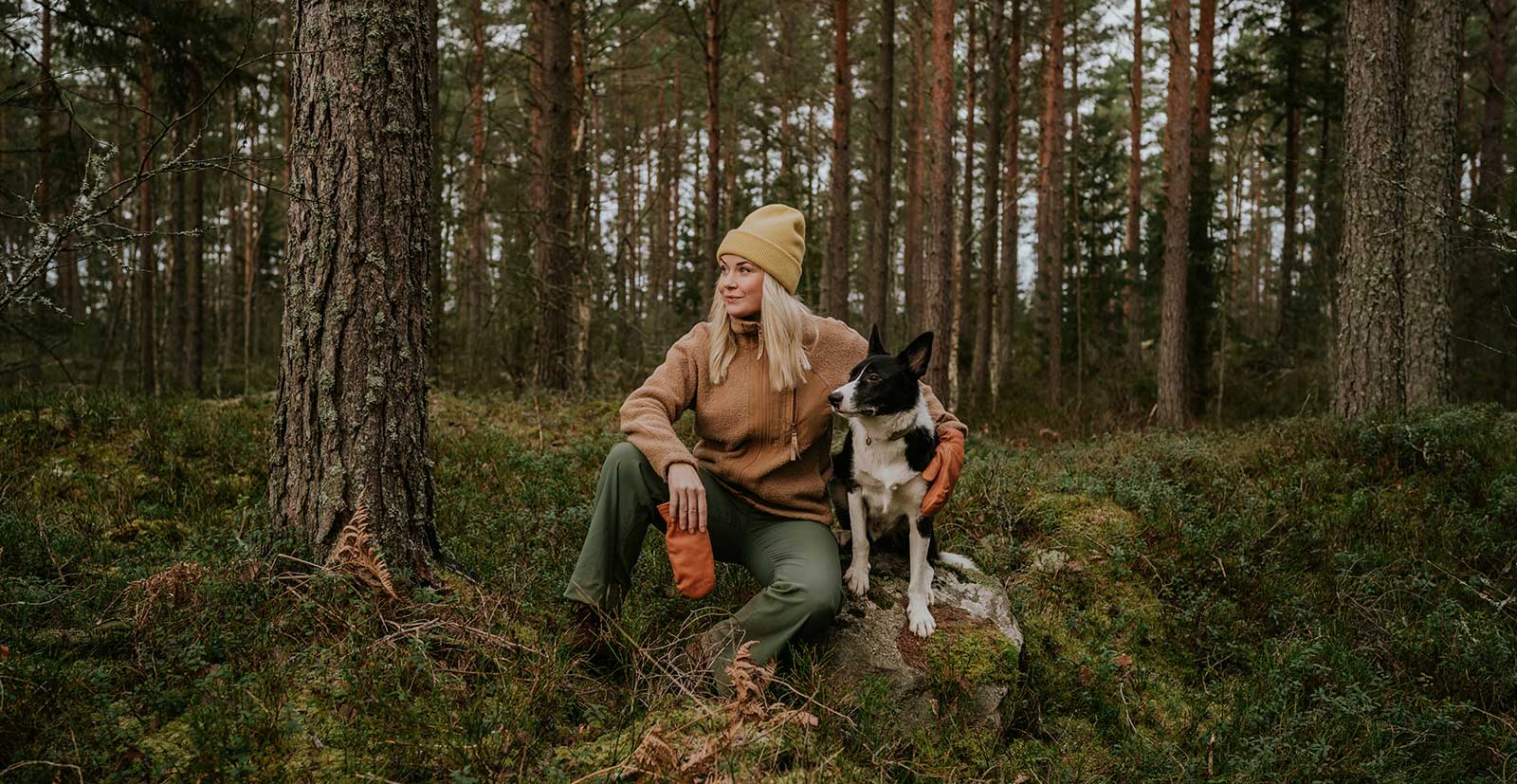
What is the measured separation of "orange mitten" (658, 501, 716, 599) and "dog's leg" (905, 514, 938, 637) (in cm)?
99

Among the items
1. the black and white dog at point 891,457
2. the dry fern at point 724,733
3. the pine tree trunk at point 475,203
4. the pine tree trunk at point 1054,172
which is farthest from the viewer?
the pine tree trunk at point 1054,172

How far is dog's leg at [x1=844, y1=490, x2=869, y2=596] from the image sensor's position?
157 inches

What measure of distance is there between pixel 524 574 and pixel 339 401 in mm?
1274

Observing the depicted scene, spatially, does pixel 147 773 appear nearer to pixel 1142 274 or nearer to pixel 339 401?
pixel 339 401

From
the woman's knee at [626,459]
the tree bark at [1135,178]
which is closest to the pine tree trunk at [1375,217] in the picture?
the woman's knee at [626,459]

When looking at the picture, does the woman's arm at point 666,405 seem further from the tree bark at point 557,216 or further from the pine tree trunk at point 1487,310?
the pine tree trunk at point 1487,310

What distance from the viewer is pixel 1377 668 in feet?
14.6

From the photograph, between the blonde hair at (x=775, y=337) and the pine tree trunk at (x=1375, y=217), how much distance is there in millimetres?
6931

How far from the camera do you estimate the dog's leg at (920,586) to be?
Answer: 3.80 metres

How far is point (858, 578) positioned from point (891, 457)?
0.63m

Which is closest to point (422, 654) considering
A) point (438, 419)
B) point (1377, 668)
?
point (1377, 668)

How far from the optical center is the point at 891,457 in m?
3.91

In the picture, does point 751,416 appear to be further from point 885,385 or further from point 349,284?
point 349,284

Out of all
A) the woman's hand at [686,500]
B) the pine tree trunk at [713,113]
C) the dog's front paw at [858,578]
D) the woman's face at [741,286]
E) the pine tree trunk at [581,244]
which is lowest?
the dog's front paw at [858,578]
